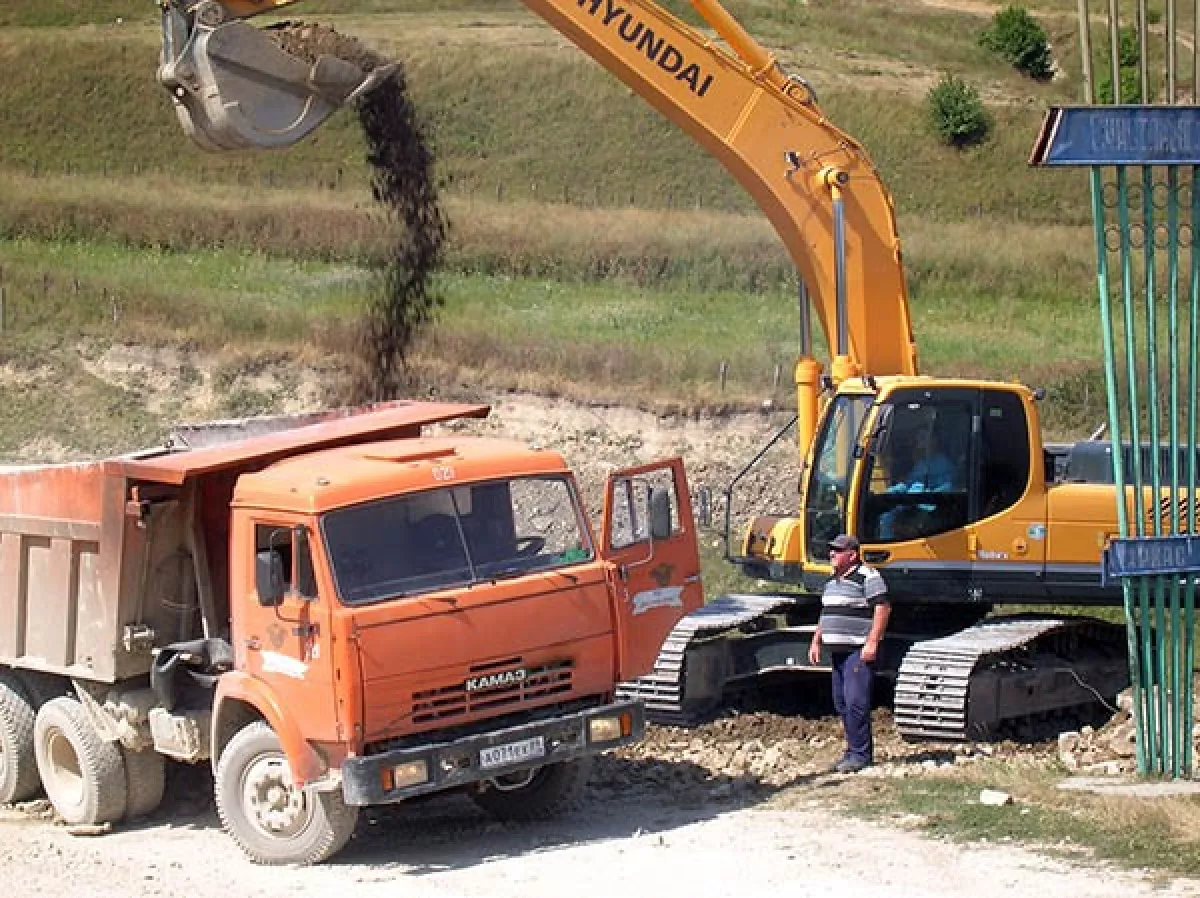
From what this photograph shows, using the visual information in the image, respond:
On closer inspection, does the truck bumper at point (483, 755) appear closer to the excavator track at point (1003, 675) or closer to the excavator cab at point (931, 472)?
the excavator track at point (1003, 675)

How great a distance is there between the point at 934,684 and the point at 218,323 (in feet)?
61.0

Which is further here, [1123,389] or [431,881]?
[1123,389]

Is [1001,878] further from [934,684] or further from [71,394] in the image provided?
[71,394]

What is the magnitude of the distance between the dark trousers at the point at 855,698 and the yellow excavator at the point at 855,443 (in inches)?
28.7

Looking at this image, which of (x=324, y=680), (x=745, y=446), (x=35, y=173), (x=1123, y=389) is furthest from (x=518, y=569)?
(x=35, y=173)

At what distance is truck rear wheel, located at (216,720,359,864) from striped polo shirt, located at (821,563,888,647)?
11.3 ft

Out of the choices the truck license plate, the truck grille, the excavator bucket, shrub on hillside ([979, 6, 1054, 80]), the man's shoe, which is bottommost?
the man's shoe

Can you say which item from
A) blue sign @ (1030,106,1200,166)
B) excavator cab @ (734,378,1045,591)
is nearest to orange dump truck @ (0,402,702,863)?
excavator cab @ (734,378,1045,591)

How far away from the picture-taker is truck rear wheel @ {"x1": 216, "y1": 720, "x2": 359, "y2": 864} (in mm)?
11641

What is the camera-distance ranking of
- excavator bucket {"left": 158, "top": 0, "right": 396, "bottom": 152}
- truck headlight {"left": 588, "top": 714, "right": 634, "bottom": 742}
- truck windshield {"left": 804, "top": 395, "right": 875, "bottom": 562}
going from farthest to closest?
excavator bucket {"left": 158, "top": 0, "right": 396, "bottom": 152}, truck windshield {"left": 804, "top": 395, "right": 875, "bottom": 562}, truck headlight {"left": 588, "top": 714, "right": 634, "bottom": 742}

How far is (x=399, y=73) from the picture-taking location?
18391 millimetres

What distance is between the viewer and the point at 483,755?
1159cm

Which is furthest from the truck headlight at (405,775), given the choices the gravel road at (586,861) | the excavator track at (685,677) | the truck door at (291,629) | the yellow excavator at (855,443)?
the yellow excavator at (855,443)

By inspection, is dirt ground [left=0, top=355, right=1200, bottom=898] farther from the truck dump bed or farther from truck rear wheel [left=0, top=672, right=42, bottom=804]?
the truck dump bed
